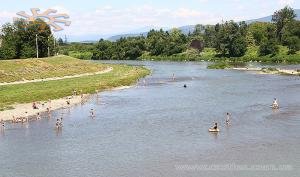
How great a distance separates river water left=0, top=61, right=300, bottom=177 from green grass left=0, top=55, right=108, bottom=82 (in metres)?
33.5

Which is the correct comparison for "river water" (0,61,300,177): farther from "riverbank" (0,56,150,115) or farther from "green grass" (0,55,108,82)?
"green grass" (0,55,108,82)

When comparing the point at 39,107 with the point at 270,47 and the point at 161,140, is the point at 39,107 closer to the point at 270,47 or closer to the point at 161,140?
the point at 161,140

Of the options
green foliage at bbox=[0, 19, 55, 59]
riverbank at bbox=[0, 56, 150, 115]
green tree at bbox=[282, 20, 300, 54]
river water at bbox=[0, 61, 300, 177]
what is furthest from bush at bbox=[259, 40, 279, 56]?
river water at bbox=[0, 61, 300, 177]

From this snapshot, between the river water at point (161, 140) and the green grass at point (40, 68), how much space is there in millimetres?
33549

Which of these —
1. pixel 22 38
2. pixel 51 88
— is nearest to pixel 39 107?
pixel 51 88

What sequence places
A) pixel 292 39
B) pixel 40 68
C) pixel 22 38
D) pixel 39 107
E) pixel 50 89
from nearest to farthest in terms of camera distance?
pixel 39 107, pixel 50 89, pixel 40 68, pixel 22 38, pixel 292 39

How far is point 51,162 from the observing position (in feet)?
144

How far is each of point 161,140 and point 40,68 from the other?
79068 millimetres

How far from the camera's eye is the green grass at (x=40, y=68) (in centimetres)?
11061

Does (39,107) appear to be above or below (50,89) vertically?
below

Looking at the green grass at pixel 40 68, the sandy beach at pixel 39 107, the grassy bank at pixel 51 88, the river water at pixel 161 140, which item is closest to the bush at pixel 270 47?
the green grass at pixel 40 68

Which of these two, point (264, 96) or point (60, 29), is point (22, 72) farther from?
point (264, 96)

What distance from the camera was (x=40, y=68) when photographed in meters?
123

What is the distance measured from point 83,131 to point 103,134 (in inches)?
131
